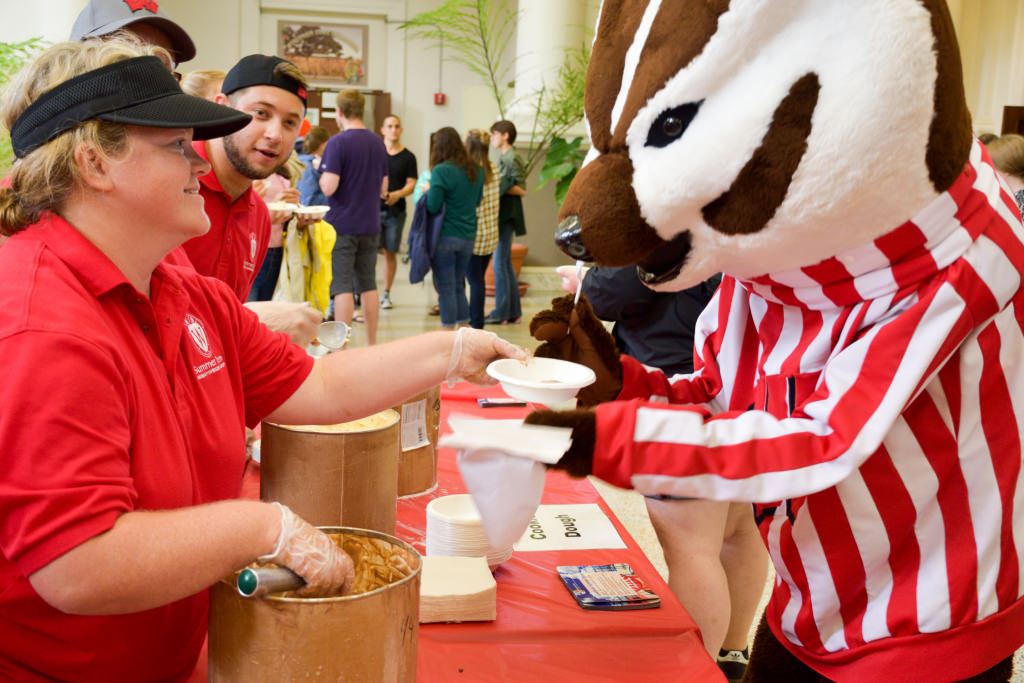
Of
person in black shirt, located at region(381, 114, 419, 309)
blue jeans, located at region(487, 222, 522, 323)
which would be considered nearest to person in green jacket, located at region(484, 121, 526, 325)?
blue jeans, located at region(487, 222, 522, 323)

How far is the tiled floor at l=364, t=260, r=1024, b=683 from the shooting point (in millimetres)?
3457

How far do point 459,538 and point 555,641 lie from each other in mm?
272

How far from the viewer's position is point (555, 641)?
1.51 metres

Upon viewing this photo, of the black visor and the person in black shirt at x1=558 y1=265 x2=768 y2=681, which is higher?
the black visor

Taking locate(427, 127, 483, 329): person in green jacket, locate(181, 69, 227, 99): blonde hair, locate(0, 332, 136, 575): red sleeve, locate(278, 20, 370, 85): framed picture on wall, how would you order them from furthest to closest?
locate(278, 20, 370, 85): framed picture on wall → locate(427, 127, 483, 329): person in green jacket → locate(181, 69, 227, 99): blonde hair → locate(0, 332, 136, 575): red sleeve

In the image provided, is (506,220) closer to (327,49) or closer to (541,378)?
(541,378)

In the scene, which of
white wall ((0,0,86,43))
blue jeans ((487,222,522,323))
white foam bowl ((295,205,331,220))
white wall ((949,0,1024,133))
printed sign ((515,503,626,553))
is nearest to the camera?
printed sign ((515,503,626,553))

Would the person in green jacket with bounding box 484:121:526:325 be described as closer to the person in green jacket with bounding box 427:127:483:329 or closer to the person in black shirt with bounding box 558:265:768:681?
the person in green jacket with bounding box 427:127:483:329

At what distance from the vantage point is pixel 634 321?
2.84 m

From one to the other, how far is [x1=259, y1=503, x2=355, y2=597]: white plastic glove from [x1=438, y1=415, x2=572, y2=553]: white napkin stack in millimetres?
188

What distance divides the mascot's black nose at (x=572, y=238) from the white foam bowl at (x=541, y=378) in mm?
189

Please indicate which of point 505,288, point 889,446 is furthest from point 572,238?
point 505,288

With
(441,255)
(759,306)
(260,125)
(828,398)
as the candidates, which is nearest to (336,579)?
(828,398)

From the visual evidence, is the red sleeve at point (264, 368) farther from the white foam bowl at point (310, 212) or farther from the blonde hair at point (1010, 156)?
the blonde hair at point (1010, 156)
